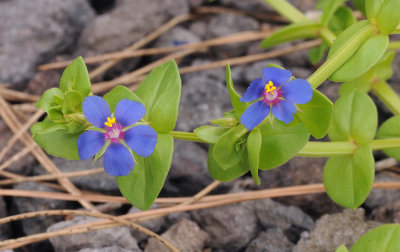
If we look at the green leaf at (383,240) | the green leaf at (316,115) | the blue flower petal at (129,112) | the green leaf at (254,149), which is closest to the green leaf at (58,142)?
the blue flower petal at (129,112)

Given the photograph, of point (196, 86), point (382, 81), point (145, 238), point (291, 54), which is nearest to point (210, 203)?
point (145, 238)

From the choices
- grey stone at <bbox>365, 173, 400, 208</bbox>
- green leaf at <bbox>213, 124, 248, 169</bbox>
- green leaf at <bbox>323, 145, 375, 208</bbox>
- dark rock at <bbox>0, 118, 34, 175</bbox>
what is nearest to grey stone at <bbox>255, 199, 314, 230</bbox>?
green leaf at <bbox>323, 145, 375, 208</bbox>

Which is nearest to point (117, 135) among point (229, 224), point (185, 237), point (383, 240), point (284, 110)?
point (284, 110)

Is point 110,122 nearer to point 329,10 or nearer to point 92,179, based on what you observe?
point 92,179

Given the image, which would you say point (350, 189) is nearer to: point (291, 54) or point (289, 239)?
point (289, 239)

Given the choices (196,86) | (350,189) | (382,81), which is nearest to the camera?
(350,189)

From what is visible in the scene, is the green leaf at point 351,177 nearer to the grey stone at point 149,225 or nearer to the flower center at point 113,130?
the grey stone at point 149,225

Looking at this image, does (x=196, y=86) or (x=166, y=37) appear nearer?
(x=196, y=86)
